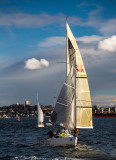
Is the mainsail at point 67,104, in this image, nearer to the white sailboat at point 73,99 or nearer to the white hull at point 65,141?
the white sailboat at point 73,99

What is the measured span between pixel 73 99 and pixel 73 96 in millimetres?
441

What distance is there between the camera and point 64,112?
3803 cm

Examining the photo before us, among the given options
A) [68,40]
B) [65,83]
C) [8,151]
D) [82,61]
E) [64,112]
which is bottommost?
[8,151]

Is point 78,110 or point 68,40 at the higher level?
point 68,40

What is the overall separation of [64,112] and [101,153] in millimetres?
7125

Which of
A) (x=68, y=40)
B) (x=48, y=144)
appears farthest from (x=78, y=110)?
(x=68, y=40)

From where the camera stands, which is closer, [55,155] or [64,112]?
[55,155]

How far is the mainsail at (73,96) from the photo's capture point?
37.8 m

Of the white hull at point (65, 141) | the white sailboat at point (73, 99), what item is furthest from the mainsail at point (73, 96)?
the white hull at point (65, 141)

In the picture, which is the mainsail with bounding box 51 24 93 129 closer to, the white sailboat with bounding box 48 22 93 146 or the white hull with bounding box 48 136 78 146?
the white sailboat with bounding box 48 22 93 146

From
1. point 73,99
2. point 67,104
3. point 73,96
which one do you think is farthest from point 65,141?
point 73,96

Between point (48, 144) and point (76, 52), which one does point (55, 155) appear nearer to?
point (48, 144)

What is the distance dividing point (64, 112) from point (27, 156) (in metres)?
7.97

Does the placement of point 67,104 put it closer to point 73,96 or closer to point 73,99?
point 73,99
